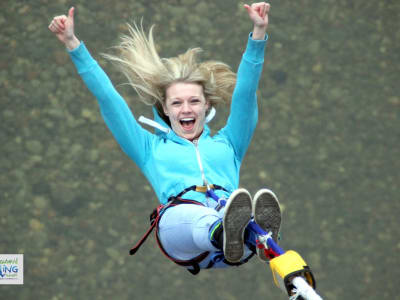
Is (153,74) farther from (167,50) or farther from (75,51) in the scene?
(167,50)

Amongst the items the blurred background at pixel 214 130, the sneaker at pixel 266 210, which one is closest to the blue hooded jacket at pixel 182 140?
the sneaker at pixel 266 210

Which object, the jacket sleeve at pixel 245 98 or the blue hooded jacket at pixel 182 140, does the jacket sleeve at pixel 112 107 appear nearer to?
the blue hooded jacket at pixel 182 140

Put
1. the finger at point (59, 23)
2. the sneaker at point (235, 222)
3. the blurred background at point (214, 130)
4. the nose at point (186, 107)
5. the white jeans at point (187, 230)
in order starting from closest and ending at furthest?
the sneaker at point (235, 222), the white jeans at point (187, 230), the finger at point (59, 23), the nose at point (186, 107), the blurred background at point (214, 130)

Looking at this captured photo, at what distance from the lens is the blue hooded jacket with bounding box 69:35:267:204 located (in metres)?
2.53

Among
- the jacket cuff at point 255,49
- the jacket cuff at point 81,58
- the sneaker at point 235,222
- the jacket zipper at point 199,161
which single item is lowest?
the sneaker at point 235,222

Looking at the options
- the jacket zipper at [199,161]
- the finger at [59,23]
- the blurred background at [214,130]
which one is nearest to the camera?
the finger at [59,23]

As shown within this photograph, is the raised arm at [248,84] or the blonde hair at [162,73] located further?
the blonde hair at [162,73]

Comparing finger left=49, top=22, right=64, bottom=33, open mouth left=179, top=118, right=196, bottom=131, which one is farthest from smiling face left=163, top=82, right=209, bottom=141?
finger left=49, top=22, right=64, bottom=33

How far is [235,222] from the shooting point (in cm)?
217

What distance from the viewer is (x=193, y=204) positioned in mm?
2436

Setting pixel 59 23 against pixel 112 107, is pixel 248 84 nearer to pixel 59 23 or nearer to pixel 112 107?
pixel 112 107

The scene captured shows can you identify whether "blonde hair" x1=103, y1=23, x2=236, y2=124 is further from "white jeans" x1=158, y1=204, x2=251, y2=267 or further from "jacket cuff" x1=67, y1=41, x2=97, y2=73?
"white jeans" x1=158, y1=204, x2=251, y2=267

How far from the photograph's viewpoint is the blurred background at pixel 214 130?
14.8 feet

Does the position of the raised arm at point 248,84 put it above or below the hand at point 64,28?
below
